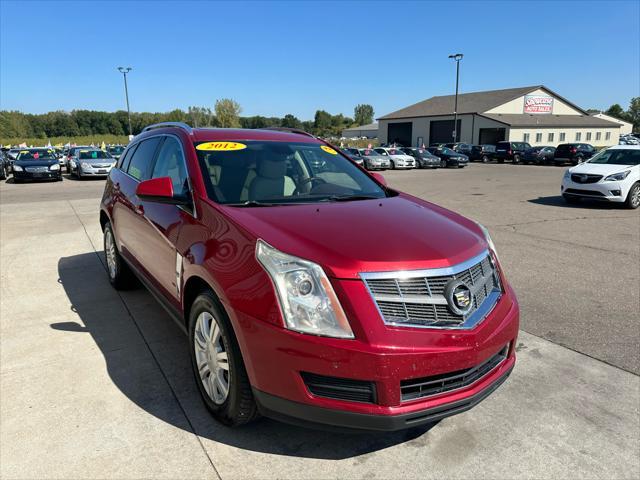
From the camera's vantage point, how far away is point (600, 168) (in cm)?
1219

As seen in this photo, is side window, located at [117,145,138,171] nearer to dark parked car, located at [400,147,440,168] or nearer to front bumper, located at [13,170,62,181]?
front bumper, located at [13,170,62,181]

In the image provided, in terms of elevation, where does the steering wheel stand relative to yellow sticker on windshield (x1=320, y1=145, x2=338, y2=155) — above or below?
below

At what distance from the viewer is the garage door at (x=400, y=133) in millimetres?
66125

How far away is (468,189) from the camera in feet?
59.4

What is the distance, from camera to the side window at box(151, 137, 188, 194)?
334 cm

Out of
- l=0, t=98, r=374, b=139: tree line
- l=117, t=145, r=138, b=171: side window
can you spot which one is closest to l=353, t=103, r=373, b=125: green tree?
l=0, t=98, r=374, b=139: tree line

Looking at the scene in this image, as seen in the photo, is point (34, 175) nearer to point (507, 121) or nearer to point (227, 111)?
point (507, 121)

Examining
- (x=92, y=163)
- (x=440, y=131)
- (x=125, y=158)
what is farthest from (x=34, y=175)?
(x=440, y=131)

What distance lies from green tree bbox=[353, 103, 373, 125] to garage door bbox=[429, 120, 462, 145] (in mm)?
110638

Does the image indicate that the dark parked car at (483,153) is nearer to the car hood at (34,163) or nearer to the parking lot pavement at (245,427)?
the car hood at (34,163)

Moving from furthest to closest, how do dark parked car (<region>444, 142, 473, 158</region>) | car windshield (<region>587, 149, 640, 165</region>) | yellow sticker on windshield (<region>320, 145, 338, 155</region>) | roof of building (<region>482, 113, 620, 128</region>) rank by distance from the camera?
1. roof of building (<region>482, 113, 620, 128</region>)
2. dark parked car (<region>444, 142, 473, 158</region>)
3. car windshield (<region>587, 149, 640, 165</region>)
4. yellow sticker on windshield (<region>320, 145, 338, 155</region>)

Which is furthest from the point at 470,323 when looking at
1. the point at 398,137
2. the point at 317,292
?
the point at 398,137

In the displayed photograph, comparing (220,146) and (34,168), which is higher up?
(220,146)

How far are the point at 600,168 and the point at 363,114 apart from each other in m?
169
